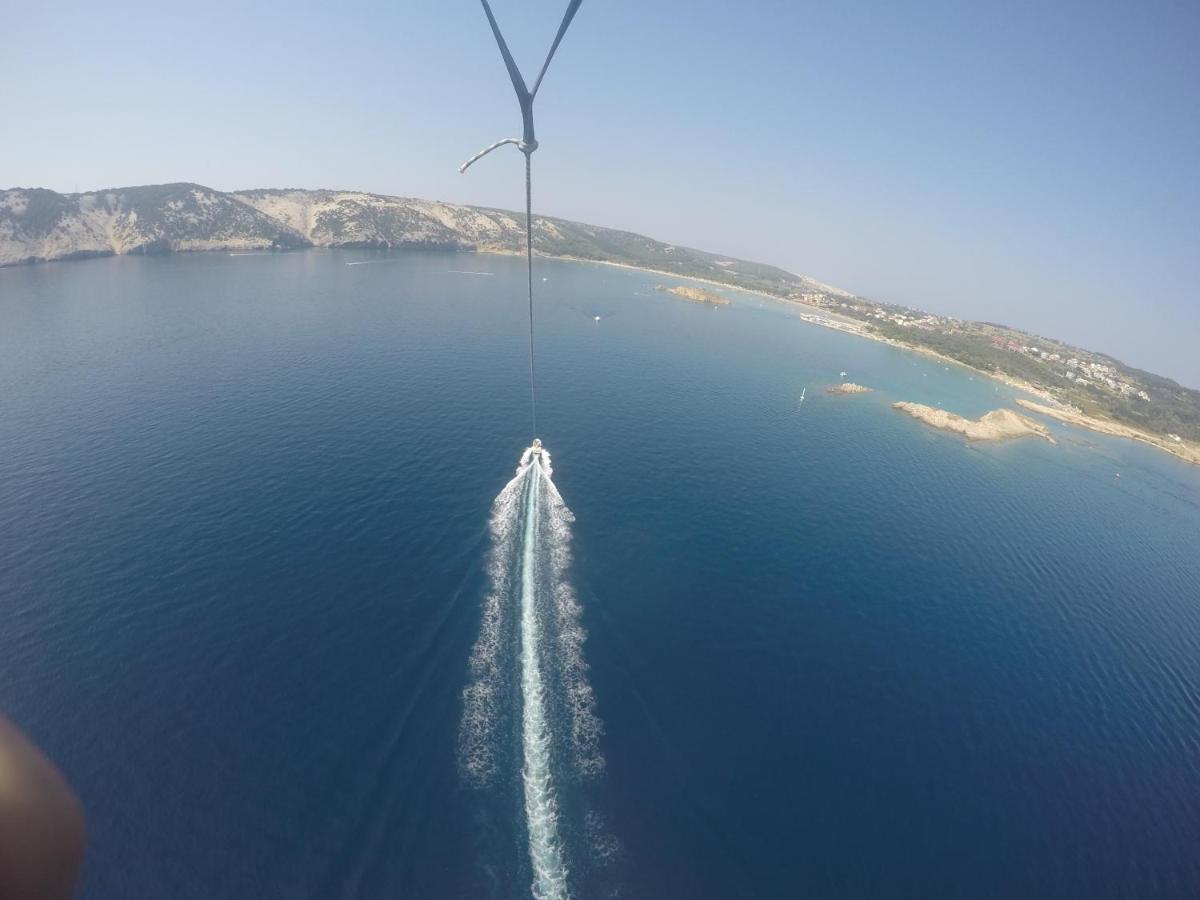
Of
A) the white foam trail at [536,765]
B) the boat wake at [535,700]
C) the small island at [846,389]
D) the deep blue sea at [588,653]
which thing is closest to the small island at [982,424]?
the small island at [846,389]

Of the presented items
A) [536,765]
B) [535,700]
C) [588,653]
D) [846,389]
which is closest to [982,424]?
[846,389]

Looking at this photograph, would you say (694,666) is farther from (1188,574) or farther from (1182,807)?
(1188,574)

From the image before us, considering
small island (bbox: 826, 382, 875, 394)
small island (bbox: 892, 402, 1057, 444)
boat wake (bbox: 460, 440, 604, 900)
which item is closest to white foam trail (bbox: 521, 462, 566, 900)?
boat wake (bbox: 460, 440, 604, 900)

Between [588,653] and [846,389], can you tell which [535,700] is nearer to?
[588,653]

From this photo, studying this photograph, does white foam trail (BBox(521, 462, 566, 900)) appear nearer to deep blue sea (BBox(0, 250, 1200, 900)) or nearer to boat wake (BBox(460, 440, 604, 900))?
boat wake (BBox(460, 440, 604, 900))

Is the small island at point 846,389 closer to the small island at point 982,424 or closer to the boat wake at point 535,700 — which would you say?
the small island at point 982,424

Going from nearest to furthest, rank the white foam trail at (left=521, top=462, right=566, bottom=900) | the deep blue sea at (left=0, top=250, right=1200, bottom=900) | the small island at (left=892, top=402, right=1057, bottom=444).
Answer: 1. the white foam trail at (left=521, top=462, right=566, bottom=900)
2. the deep blue sea at (left=0, top=250, right=1200, bottom=900)
3. the small island at (left=892, top=402, right=1057, bottom=444)
